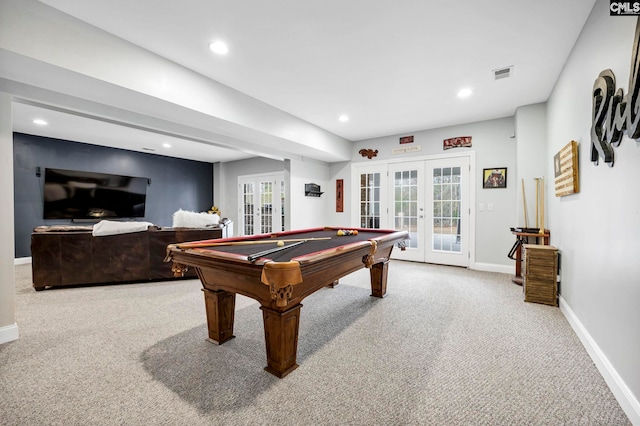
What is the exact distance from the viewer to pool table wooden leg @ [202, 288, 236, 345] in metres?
2.13

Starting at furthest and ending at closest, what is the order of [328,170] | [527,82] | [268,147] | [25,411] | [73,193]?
[328,170] → [73,193] → [268,147] → [527,82] → [25,411]

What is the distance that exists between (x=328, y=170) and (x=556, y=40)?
4.53 metres

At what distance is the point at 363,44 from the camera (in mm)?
2508

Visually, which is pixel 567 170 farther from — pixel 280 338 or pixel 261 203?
pixel 261 203

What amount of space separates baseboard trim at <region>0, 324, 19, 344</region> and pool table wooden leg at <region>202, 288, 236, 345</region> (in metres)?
1.63

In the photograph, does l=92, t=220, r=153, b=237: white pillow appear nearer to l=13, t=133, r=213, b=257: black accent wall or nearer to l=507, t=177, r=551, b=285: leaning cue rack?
l=13, t=133, r=213, b=257: black accent wall

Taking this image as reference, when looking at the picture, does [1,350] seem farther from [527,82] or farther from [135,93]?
[527,82]

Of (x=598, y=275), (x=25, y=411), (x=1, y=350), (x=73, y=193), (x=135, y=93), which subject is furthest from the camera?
(x=73, y=193)

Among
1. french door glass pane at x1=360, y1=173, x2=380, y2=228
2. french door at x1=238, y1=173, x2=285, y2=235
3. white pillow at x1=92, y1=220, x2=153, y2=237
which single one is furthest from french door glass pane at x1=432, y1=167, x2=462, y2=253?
white pillow at x1=92, y1=220, x2=153, y2=237

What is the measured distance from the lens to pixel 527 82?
3.23 meters

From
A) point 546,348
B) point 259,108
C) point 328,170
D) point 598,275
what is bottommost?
point 546,348

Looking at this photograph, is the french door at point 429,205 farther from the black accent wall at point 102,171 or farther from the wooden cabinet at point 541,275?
the black accent wall at point 102,171

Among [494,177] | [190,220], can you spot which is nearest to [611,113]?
[494,177]

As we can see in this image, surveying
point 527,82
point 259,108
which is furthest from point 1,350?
point 527,82
